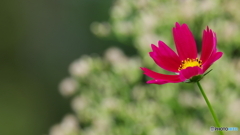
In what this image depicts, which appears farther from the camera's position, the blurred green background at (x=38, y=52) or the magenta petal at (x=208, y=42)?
the blurred green background at (x=38, y=52)

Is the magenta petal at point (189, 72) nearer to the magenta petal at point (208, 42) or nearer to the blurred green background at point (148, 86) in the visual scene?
the magenta petal at point (208, 42)

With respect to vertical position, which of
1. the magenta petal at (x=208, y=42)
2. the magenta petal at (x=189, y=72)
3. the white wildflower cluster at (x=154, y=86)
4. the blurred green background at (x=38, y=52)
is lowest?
the magenta petal at (x=189, y=72)

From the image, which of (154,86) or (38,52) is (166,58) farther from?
(38,52)

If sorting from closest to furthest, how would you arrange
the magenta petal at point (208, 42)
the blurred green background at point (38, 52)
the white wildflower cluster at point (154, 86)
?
the magenta petal at point (208, 42), the white wildflower cluster at point (154, 86), the blurred green background at point (38, 52)

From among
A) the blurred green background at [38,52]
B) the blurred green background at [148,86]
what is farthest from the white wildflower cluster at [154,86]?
the blurred green background at [38,52]

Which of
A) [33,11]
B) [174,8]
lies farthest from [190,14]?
[33,11]

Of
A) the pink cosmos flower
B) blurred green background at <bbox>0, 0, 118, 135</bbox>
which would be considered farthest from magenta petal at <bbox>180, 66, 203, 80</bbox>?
blurred green background at <bbox>0, 0, 118, 135</bbox>

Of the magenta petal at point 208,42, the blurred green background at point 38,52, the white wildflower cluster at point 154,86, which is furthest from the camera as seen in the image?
the blurred green background at point 38,52

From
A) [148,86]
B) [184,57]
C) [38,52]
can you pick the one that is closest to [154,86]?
[148,86]
